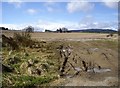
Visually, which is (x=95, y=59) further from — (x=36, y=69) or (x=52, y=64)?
(x=36, y=69)

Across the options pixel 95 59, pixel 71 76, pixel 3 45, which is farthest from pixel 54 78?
pixel 3 45

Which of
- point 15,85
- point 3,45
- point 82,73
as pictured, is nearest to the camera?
point 15,85

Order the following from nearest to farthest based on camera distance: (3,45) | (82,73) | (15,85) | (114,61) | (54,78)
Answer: (15,85) < (54,78) < (82,73) < (114,61) < (3,45)

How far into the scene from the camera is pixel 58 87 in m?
10.5

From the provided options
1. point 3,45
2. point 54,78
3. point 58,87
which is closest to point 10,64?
point 54,78

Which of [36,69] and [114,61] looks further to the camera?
[114,61]

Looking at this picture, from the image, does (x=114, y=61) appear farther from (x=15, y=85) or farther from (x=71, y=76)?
(x=15, y=85)

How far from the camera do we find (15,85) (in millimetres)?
10117

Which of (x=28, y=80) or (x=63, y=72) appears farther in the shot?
(x=63, y=72)

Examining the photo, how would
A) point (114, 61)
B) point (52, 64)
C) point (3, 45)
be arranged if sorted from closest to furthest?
1. point (52, 64)
2. point (114, 61)
3. point (3, 45)

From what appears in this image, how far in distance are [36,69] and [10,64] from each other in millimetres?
1380

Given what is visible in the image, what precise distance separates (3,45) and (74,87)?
29.7ft

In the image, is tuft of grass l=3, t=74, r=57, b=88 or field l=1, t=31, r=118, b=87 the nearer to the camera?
tuft of grass l=3, t=74, r=57, b=88

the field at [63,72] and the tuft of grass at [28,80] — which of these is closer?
the tuft of grass at [28,80]
